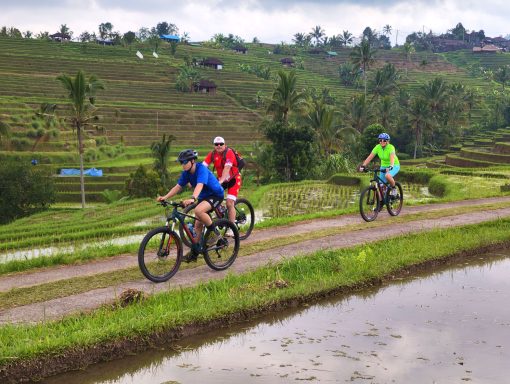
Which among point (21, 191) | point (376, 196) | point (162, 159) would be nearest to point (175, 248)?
point (376, 196)

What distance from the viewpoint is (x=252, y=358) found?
5.89 meters

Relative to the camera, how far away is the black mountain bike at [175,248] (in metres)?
8.19

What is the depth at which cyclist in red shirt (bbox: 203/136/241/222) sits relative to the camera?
33.7 feet

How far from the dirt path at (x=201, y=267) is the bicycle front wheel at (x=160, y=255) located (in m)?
0.15

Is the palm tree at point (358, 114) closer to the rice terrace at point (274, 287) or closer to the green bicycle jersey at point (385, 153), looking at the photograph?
the rice terrace at point (274, 287)

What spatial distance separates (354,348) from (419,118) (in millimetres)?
58356

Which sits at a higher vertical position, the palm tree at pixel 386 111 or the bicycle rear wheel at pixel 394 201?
the palm tree at pixel 386 111

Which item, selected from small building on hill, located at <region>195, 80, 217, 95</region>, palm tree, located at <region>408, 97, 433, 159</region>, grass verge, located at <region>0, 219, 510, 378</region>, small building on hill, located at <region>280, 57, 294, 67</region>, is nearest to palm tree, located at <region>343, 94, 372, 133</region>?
palm tree, located at <region>408, 97, 433, 159</region>

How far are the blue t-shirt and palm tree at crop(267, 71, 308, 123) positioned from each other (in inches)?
1238

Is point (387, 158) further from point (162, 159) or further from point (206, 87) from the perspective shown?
point (206, 87)

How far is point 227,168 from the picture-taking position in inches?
404

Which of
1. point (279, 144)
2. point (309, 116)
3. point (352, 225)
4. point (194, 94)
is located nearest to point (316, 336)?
point (352, 225)

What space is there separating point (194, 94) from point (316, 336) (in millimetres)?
75171

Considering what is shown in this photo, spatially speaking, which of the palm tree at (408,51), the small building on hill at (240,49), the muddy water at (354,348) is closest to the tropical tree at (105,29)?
the small building on hill at (240,49)
